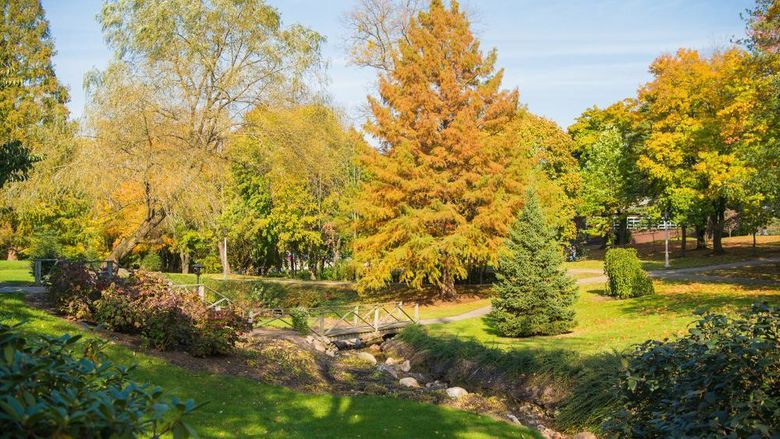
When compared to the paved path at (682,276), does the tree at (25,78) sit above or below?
above

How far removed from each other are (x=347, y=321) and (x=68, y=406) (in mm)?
19585

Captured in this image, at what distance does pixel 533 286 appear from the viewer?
17828mm

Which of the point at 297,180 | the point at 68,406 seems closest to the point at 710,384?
the point at 68,406

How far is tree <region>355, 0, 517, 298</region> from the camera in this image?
24.9 metres

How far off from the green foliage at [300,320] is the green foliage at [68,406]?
56.1ft

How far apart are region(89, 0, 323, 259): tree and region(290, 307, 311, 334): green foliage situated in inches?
171

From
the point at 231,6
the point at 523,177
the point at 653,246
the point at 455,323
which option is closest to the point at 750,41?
the point at 523,177

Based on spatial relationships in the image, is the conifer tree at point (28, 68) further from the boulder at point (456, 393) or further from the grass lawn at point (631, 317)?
the boulder at point (456, 393)

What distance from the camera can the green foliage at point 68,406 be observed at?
1881mm

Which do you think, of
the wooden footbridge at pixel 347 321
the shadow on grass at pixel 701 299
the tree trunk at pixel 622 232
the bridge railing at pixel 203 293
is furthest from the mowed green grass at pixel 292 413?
the tree trunk at pixel 622 232

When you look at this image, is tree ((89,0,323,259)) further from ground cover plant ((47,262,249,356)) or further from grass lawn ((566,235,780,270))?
grass lawn ((566,235,780,270))

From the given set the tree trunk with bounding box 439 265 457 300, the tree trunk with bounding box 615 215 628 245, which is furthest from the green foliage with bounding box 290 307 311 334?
the tree trunk with bounding box 615 215 628 245

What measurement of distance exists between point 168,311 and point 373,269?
48.0 feet

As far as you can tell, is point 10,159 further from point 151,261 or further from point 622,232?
point 622,232
